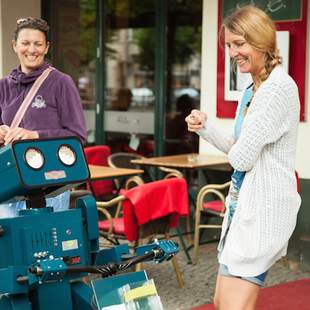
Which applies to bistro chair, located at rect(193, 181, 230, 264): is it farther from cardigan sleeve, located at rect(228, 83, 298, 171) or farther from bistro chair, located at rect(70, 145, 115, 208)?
cardigan sleeve, located at rect(228, 83, 298, 171)

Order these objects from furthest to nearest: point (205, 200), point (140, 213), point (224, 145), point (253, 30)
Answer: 1. point (205, 200)
2. point (140, 213)
3. point (224, 145)
4. point (253, 30)

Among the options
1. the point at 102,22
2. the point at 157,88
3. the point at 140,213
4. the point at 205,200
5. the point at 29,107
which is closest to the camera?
the point at 29,107

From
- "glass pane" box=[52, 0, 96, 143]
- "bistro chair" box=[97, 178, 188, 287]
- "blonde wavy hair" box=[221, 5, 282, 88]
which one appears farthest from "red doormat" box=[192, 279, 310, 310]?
"glass pane" box=[52, 0, 96, 143]

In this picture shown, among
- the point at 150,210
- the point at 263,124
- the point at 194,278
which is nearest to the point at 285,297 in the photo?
the point at 194,278

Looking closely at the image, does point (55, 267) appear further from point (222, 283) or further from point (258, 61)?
point (258, 61)

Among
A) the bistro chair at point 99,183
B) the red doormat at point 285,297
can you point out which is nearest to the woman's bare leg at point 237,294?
the red doormat at point 285,297

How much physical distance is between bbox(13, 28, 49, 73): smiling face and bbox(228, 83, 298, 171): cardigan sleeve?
1271mm

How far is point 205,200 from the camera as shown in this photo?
299 inches

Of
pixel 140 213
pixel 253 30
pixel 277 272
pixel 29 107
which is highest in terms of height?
pixel 253 30

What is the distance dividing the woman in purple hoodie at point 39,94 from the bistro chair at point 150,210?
1.65m

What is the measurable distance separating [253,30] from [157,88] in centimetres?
577

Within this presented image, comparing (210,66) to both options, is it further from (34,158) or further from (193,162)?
(34,158)

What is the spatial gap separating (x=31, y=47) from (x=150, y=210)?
81.6 inches

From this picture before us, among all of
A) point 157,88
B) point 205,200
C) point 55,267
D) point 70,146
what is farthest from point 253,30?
point 157,88
